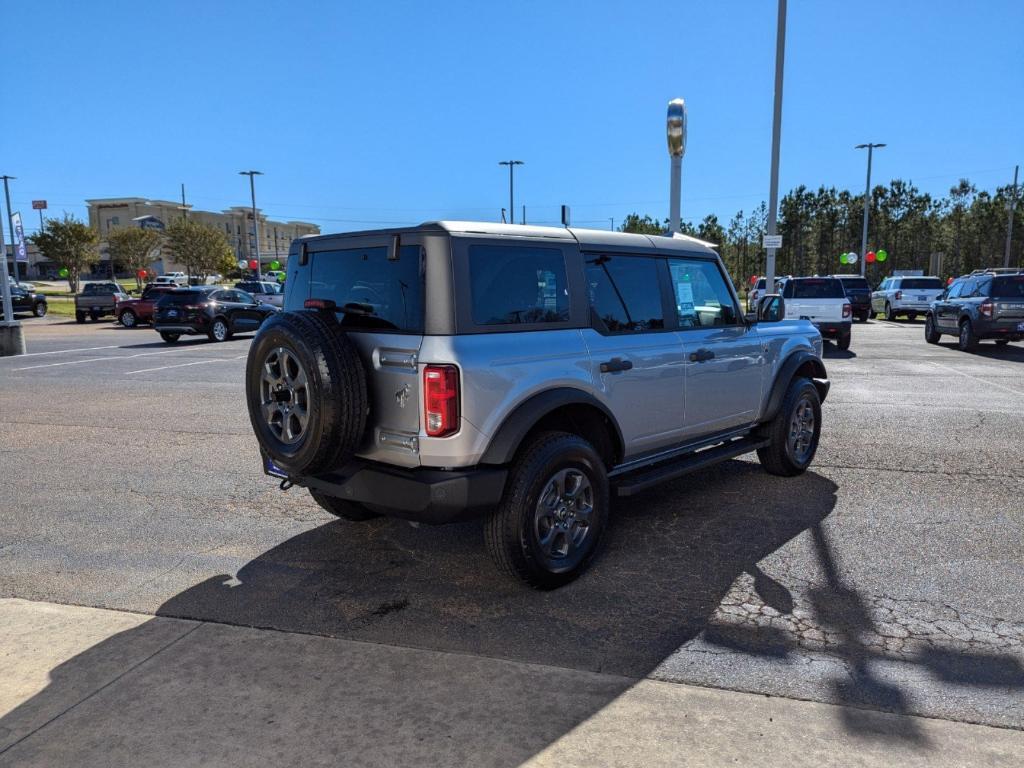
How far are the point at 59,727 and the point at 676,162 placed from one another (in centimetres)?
1165

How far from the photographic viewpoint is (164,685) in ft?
10.0

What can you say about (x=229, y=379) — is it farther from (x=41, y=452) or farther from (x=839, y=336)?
(x=839, y=336)

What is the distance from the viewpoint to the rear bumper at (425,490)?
356cm

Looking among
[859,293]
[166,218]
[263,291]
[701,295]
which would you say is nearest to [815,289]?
[859,293]

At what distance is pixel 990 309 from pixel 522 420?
15688 millimetres

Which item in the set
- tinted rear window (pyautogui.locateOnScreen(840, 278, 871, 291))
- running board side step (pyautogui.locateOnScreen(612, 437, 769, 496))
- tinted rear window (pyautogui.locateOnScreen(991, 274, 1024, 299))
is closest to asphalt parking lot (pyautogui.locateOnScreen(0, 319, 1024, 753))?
running board side step (pyautogui.locateOnScreen(612, 437, 769, 496))

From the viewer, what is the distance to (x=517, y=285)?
13.1 ft

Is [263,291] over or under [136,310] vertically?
over

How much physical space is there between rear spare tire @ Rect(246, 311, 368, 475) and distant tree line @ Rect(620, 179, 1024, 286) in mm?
57831

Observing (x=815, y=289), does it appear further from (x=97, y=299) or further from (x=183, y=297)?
(x=97, y=299)

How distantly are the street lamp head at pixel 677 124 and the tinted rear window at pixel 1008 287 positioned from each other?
825 centimetres

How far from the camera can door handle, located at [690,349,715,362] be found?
16.3 feet

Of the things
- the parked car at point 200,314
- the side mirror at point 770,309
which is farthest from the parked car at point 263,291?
the side mirror at point 770,309

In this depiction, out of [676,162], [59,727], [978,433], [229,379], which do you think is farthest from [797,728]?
[229,379]
